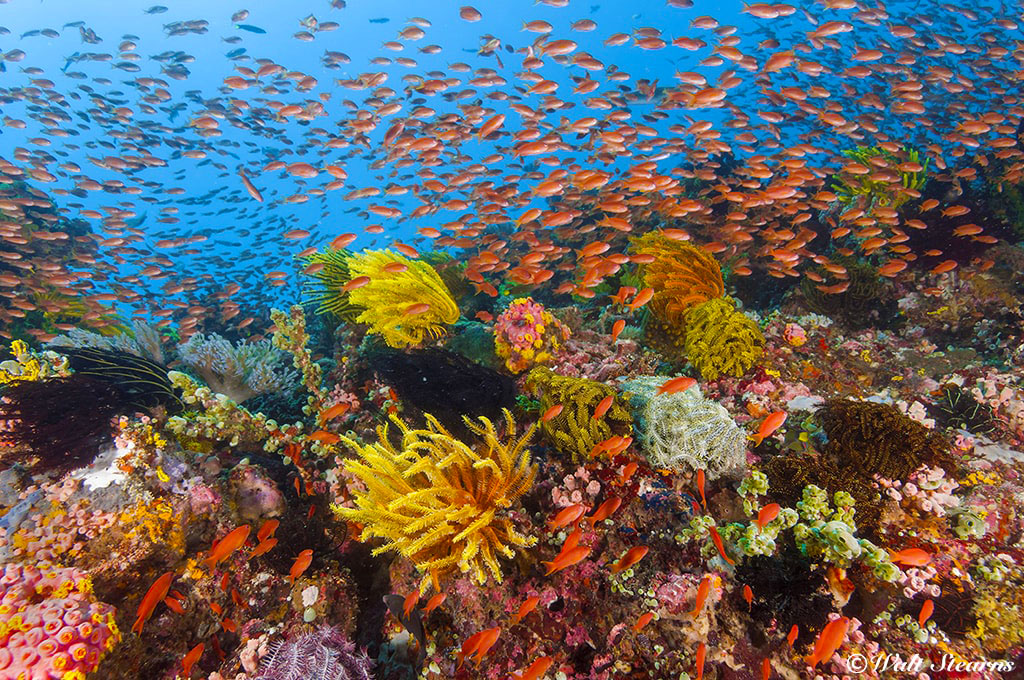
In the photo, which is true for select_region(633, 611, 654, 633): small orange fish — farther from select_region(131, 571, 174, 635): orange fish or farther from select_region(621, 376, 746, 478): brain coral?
select_region(131, 571, 174, 635): orange fish

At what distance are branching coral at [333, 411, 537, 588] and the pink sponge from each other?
155 centimetres

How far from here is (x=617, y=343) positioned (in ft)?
22.4

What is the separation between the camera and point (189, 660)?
3051 mm

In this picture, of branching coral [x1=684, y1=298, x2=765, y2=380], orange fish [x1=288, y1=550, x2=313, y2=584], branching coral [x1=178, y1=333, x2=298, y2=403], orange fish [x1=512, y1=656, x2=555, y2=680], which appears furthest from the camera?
branching coral [x1=178, y1=333, x2=298, y2=403]

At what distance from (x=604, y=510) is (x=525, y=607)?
33.6 inches

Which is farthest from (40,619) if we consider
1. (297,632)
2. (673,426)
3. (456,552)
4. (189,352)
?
(189,352)

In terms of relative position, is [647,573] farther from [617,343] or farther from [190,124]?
[190,124]

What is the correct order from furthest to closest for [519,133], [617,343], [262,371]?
[519,133]
[262,371]
[617,343]

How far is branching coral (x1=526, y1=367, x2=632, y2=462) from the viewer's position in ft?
13.1

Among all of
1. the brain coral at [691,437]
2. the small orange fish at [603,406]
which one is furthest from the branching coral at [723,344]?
the small orange fish at [603,406]

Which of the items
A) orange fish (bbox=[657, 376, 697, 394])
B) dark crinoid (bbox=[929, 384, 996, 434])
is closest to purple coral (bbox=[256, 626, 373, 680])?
orange fish (bbox=[657, 376, 697, 394])

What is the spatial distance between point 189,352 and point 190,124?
9.71m

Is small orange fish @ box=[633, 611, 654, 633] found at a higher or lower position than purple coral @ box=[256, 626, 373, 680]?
higher

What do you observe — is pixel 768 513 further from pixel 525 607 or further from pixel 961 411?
pixel 961 411
